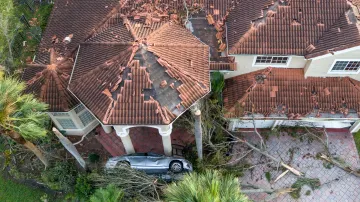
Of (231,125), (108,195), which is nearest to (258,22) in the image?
(231,125)

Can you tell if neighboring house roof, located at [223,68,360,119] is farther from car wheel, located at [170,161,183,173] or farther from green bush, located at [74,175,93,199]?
green bush, located at [74,175,93,199]

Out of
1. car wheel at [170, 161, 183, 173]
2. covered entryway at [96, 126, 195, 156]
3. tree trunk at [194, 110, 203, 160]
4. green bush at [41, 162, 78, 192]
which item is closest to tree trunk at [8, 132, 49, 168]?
green bush at [41, 162, 78, 192]

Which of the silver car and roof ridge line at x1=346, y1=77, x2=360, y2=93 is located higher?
roof ridge line at x1=346, y1=77, x2=360, y2=93

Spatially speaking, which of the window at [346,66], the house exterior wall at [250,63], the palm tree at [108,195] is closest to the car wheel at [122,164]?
the palm tree at [108,195]

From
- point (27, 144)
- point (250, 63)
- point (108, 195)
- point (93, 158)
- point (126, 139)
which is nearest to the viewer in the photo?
point (108, 195)

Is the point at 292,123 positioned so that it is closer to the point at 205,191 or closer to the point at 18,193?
the point at 205,191

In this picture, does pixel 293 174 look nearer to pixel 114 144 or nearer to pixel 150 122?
pixel 150 122

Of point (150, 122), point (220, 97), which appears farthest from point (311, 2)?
point (150, 122)
